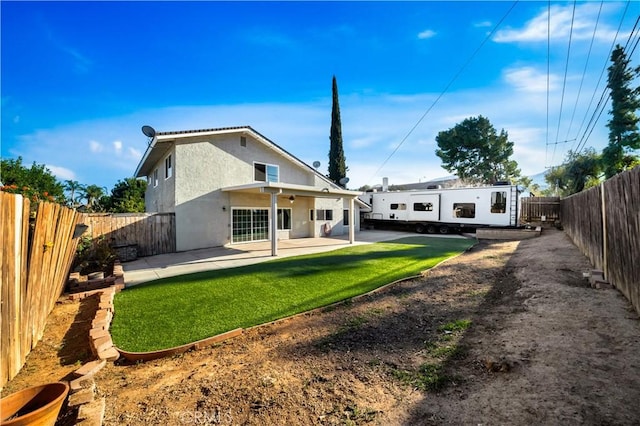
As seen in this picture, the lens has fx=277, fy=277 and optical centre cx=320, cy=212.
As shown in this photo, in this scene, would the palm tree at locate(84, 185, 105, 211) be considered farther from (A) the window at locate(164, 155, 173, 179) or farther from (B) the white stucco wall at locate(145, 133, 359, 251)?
(A) the window at locate(164, 155, 173, 179)

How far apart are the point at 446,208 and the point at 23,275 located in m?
20.1

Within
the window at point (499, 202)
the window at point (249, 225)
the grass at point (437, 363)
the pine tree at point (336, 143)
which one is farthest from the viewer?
the pine tree at point (336, 143)

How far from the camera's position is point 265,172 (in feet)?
48.9

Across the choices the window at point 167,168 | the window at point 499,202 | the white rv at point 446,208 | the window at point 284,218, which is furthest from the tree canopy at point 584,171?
the window at point 167,168

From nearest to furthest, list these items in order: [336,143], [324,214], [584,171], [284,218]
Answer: [284,218], [324,214], [336,143], [584,171]

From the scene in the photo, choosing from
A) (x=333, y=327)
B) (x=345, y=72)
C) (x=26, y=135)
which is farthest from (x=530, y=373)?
(x=26, y=135)

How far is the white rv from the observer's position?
55.5 feet

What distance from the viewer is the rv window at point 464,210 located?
59.3 feet

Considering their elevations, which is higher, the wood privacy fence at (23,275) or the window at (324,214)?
the window at (324,214)

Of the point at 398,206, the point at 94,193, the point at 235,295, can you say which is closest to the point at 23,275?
the point at 235,295

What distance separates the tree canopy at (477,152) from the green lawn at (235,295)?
27.3m

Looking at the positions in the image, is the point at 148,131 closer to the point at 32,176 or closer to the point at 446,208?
the point at 32,176

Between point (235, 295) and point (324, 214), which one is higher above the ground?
point (324, 214)

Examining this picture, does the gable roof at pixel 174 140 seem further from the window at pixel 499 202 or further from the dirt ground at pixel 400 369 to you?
the window at pixel 499 202
